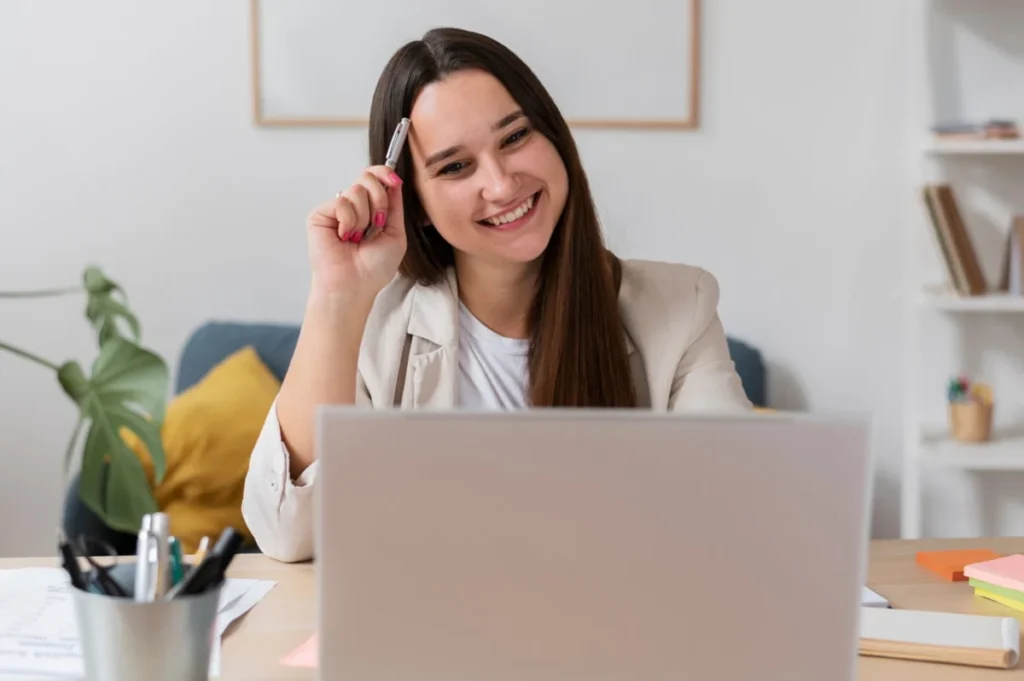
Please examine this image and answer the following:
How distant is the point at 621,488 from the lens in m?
0.68

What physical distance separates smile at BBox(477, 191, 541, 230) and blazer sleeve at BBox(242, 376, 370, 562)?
0.40 metres

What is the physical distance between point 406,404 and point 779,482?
0.92 m

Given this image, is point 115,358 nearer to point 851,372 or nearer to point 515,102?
point 515,102

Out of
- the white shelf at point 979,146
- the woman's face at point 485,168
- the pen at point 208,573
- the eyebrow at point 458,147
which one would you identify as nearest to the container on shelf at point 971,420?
the white shelf at point 979,146

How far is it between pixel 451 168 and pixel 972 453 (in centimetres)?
151

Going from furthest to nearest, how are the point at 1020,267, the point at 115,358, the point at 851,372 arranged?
1. the point at 851,372
2. the point at 1020,267
3. the point at 115,358

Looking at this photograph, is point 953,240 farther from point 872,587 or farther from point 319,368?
point 319,368

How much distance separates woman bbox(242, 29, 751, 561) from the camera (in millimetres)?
1526

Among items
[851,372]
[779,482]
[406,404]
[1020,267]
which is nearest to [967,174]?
[1020,267]

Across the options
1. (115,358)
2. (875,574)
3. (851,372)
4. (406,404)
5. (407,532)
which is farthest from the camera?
(851,372)

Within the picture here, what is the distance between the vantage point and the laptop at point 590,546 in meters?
0.67

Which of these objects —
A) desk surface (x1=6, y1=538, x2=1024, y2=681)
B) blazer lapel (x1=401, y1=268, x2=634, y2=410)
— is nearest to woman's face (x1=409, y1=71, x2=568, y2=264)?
blazer lapel (x1=401, y1=268, x2=634, y2=410)

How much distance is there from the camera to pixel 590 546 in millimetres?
690

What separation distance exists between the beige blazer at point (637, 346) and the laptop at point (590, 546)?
2.58ft
